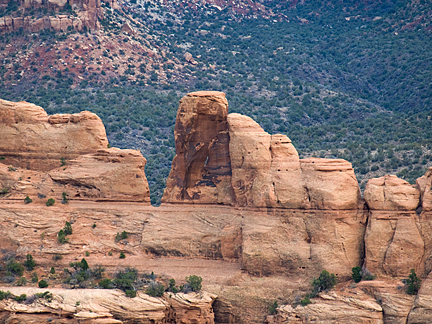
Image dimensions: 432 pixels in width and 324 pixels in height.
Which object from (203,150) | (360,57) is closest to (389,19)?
(360,57)

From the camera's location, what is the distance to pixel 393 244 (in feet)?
166

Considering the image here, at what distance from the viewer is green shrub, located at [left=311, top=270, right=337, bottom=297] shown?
5116 centimetres

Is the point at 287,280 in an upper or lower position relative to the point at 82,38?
lower

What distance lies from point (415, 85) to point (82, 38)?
3502 centimetres

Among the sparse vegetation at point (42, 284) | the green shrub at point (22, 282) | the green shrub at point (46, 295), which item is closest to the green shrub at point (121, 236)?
the sparse vegetation at point (42, 284)

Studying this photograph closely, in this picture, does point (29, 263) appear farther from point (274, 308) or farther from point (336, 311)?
point (336, 311)

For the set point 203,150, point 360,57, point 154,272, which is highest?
point 360,57

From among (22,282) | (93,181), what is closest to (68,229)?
(93,181)

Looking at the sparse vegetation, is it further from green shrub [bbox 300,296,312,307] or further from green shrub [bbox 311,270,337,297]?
green shrub [bbox 311,270,337,297]

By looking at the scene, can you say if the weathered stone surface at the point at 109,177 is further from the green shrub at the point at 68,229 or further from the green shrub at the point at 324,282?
the green shrub at the point at 324,282

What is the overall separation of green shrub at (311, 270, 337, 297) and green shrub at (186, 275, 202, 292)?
6.88 metres

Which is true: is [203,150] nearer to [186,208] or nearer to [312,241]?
[186,208]

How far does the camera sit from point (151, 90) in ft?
305

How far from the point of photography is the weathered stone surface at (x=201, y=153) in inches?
2258
